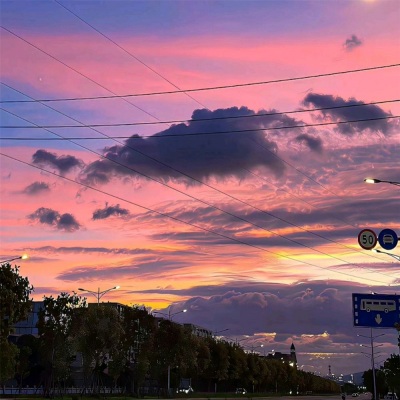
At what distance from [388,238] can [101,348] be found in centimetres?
5748

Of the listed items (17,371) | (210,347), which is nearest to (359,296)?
(17,371)

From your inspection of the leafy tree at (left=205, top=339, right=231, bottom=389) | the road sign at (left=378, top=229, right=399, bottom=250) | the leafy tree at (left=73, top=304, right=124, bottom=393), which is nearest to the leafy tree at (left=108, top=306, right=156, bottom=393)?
the leafy tree at (left=73, top=304, right=124, bottom=393)

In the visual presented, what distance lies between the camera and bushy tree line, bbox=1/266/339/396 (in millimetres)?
90188

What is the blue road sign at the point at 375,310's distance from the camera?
6041cm

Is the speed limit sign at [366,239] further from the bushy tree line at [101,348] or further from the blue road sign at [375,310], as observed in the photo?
the bushy tree line at [101,348]

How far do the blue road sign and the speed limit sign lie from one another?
44.4 ft

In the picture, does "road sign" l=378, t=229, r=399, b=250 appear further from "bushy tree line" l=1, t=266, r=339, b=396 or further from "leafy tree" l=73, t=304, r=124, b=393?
Result: "leafy tree" l=73, t=304, r=124, b=393

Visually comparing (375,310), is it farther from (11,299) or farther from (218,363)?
(218,363)

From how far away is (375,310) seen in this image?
61.0 meters

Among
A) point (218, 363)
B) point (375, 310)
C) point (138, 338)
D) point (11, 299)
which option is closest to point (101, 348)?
point (138, 338)

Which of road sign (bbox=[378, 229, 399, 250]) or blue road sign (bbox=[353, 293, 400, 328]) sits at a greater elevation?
road sign (bbox=[378, 229, 399, 250])

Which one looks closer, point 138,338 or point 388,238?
point 388,238

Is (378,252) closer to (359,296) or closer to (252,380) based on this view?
(359,296)

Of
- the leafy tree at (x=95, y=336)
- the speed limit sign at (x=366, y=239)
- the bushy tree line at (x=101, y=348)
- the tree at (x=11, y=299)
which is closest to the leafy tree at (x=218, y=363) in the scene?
the bushy tree line at (x=101, y=348)
